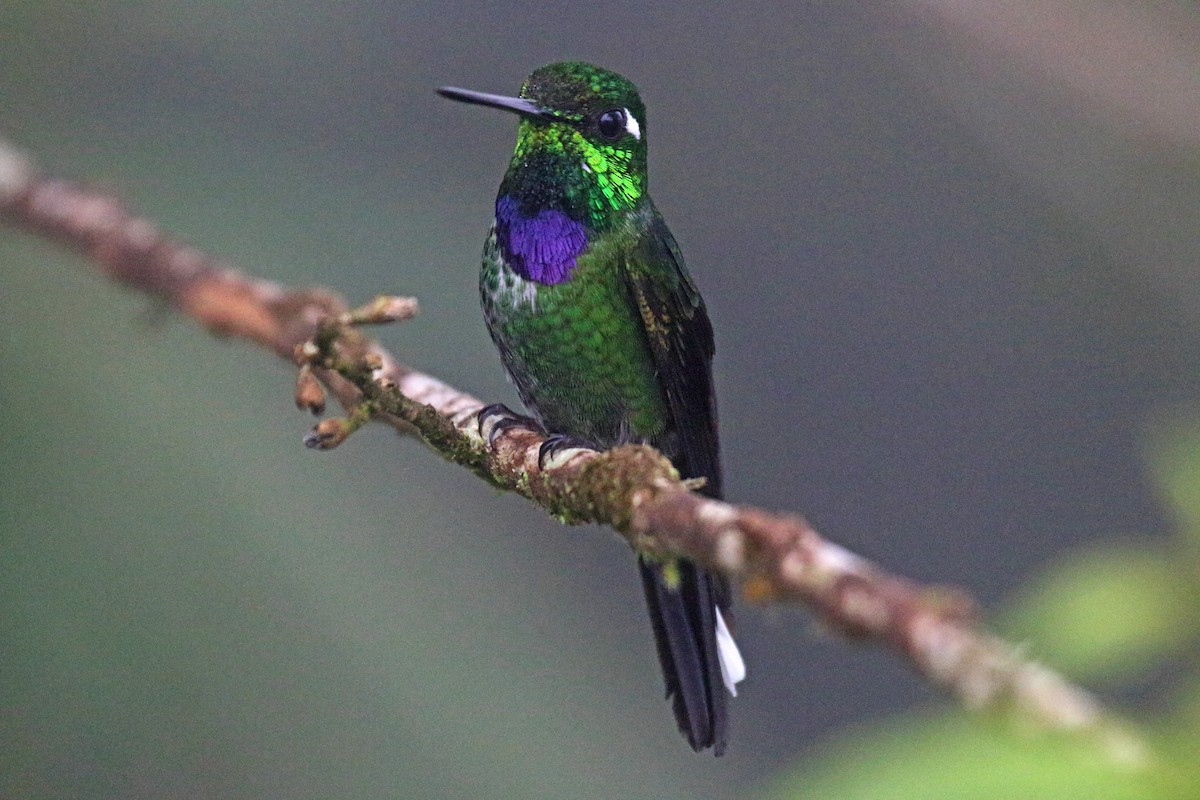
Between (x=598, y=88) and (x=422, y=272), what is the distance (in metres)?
1.06

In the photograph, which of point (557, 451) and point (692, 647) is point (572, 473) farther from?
point (692, 647)

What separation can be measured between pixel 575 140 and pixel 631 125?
0.36 ft

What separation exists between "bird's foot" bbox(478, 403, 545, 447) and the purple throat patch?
23 cm

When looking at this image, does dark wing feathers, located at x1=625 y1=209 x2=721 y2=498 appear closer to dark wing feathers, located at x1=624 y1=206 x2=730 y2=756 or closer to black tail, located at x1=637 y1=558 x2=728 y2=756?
dark wing feathers, located at x1=624 y1=206 x2=730 y2=756

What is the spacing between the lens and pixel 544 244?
1.89 meters

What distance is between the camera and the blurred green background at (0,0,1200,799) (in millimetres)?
2238

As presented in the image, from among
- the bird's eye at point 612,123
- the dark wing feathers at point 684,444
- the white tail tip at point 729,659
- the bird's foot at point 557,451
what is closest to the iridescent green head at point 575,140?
the bird's eye at point 612,123

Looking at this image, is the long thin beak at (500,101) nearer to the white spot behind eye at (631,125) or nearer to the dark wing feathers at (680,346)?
the white spot behind eye at (631,125)

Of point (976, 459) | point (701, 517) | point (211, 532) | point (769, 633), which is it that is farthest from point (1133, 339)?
point (701, 517)

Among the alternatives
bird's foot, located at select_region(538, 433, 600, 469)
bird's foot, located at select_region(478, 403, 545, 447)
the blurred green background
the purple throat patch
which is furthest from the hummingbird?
the blurred green background

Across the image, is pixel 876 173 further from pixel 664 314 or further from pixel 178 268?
pixel 178 268

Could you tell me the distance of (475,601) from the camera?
261 centimetres

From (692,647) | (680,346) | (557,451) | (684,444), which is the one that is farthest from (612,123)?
(692,647)

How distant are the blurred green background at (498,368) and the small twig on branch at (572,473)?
0.21 ft
